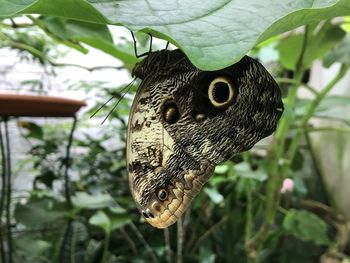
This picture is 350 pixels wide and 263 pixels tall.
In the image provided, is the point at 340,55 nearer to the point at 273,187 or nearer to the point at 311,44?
the point at 311,44

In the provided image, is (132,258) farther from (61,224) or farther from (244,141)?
(244,141)

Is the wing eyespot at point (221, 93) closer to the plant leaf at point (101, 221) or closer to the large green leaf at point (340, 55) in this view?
the large green leaf at point (340, 55)

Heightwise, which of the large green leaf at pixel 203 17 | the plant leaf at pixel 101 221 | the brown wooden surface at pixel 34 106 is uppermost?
the large green leaf at pixel 203 17

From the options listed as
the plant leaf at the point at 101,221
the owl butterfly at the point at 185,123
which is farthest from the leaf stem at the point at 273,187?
the owl butterfly at the point at 185,123

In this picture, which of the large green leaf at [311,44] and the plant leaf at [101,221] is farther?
the plant leaf at [101,221]

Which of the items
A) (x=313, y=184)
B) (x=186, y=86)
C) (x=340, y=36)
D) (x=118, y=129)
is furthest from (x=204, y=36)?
(x=313, y=184)

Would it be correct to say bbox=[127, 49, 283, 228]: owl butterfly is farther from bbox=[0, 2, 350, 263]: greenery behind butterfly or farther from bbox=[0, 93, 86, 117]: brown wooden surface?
bbox=[0, 2, 350, 263]: greenery behind butterfly

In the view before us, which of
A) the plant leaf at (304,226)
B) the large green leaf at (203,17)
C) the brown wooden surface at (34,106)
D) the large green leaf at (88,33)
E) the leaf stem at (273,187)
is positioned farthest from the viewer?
the plant leaf at (304,226)
